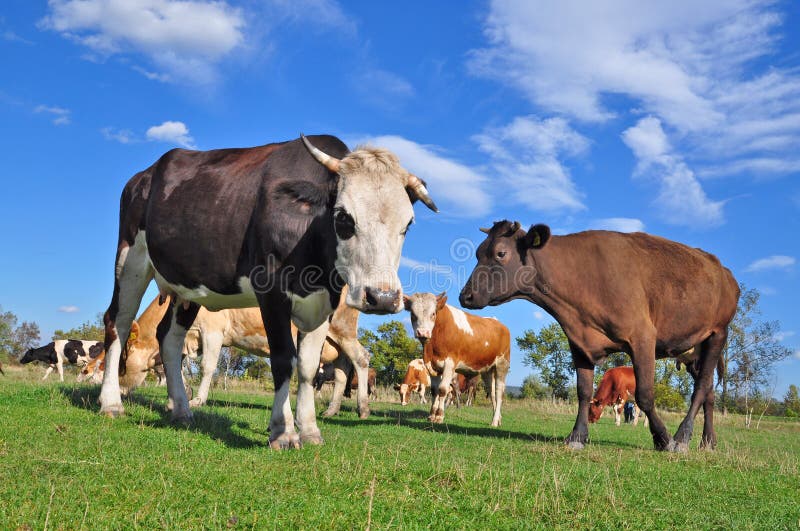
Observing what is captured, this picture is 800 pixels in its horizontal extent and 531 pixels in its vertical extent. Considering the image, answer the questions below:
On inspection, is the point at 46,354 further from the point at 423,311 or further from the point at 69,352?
the point at 423,311

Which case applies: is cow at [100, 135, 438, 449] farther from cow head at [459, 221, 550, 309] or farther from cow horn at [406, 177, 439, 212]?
cow head at [459, 221, 550, 309]

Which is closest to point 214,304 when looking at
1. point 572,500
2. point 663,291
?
point 572,500

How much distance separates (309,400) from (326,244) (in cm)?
159

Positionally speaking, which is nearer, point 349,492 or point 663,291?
point 349,492

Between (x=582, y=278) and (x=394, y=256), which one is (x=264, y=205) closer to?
(x=394, y=256)

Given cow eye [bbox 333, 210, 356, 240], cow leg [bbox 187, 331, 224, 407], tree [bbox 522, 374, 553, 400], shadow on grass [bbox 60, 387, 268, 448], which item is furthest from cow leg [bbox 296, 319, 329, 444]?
tree [bbox 522, 374, 553, 400]

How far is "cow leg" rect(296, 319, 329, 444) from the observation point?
19.5 ft

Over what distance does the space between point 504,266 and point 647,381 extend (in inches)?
94.6

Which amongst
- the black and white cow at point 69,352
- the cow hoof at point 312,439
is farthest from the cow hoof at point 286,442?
the black and white cow at point 69,352

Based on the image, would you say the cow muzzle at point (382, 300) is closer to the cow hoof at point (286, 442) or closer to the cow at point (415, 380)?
the cow hoof at point (286, 442)

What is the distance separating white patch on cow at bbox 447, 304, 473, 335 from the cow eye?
925 cm

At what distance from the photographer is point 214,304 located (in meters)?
6.78

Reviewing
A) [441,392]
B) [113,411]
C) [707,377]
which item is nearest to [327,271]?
[113,411]

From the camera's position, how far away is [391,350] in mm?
55250
